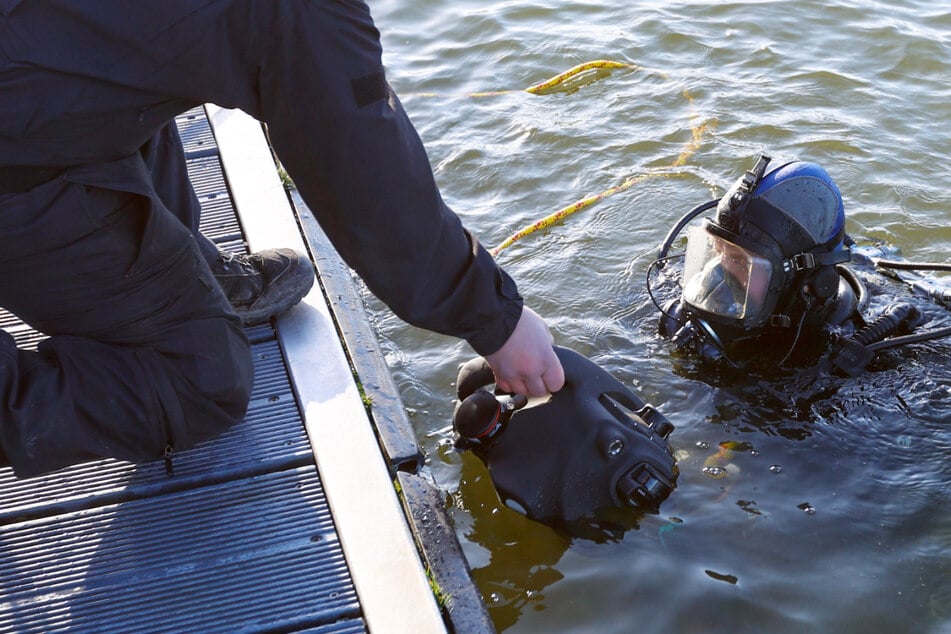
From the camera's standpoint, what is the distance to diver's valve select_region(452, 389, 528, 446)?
304 cm

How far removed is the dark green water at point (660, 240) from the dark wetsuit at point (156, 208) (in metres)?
1.24

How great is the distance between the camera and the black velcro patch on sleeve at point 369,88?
215 centimetres

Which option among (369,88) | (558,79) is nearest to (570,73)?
(558,79)

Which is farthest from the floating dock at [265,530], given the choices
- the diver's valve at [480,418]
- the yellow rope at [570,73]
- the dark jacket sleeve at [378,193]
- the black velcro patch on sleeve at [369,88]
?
the yellow rope at [570,73]

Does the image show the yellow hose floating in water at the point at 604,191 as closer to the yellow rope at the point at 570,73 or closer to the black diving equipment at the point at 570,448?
the yellow rope at the point at 570,73

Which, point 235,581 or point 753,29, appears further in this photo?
point 753,29

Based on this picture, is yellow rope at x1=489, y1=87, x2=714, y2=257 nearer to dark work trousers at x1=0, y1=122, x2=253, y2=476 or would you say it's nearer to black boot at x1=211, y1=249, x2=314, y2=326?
black boot at x1=211, y1=249, x2=314, y2=326

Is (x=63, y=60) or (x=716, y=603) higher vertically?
(x=63, y=60)

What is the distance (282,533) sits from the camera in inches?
109

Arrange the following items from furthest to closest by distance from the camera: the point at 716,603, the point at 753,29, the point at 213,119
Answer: the point at 753,29 < the point at 213,119 < the point at 716,603

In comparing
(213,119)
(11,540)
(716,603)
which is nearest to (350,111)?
(11,540)

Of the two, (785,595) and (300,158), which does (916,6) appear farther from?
(300,158)

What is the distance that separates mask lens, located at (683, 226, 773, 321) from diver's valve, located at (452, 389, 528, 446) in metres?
1.08

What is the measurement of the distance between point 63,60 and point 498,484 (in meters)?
1.81
